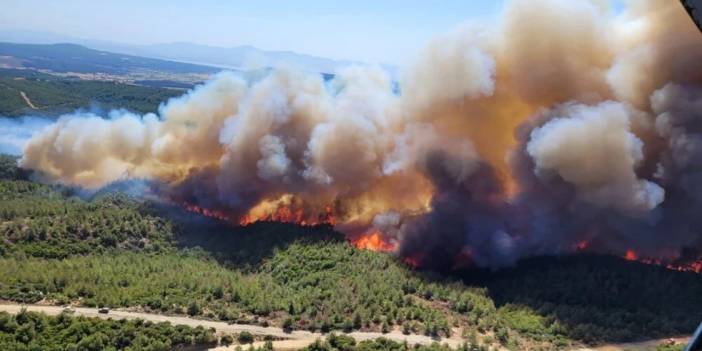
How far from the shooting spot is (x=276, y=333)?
136 feet

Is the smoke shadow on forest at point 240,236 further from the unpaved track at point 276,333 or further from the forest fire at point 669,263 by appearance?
the forest fire at point 669,263

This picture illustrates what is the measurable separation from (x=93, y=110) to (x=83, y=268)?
4821 inches

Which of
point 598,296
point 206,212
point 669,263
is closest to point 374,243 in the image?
point 206,212

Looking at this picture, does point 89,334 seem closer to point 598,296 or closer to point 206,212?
point 598,296

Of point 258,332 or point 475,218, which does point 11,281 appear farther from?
point 475,218

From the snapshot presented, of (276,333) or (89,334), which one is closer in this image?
(89,334)

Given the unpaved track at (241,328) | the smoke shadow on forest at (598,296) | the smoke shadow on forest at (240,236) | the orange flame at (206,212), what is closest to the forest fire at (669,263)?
the smoke shadow on forest at (598,296)

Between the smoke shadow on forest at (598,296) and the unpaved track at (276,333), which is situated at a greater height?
the smoke shadow on forest at (598,296)

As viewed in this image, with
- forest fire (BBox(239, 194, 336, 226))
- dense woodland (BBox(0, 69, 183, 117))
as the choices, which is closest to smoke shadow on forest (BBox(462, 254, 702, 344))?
forest fire (BBox(239, 194, 336, 226))

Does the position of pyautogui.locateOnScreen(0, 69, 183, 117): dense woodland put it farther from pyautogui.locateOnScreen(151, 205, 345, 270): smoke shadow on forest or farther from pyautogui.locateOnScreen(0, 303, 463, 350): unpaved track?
pyautogui.locateOnScreen(0, 303, 463, 350): unpaved track

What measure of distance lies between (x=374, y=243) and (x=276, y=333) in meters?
22.4

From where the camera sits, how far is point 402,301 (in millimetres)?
46500

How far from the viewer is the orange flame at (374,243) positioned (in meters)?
60.6

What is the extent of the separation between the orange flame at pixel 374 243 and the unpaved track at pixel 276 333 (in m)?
18.6
